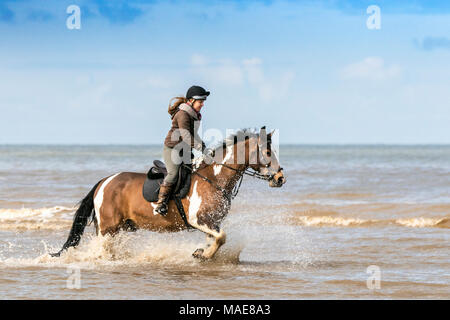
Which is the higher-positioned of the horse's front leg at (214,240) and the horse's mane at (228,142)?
the horse's mane at (228,142)

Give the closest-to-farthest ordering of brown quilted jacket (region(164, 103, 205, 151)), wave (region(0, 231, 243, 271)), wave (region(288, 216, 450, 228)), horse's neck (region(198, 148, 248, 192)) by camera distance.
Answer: brown quilted jacket (region(164, 103, 205, 151)) → horse's neck (region(198, 148, 248, 192)) → wave (region(0, 231, 243, 271)) → wave (region(288, 216, 450, 228))

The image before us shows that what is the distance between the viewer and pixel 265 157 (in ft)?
30.6

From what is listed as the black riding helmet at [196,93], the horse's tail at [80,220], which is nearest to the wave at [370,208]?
the horse's tail at [80,220]

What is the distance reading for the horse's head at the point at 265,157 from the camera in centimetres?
927

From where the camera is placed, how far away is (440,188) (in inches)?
983

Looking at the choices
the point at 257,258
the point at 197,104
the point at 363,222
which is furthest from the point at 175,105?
the point at 363,222

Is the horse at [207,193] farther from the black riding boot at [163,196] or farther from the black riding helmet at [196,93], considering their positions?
the black riding helmet at [196,93]

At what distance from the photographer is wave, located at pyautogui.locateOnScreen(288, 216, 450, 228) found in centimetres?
1558

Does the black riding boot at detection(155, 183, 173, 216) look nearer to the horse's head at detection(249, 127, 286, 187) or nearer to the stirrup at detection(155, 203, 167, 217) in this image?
the stirrup at detection(155, 203, 167, 217)

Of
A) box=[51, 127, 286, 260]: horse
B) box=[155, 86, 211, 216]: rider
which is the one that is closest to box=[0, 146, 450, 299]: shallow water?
box=[51, 127, 286, 260]: horse

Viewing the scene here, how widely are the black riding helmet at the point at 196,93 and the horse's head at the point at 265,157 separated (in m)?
0.92

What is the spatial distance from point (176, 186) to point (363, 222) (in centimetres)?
786

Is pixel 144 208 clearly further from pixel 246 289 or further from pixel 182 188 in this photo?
pixel 246 289

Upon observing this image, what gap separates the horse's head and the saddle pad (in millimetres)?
925
